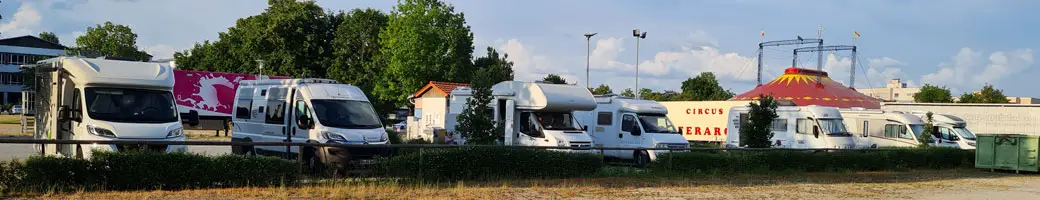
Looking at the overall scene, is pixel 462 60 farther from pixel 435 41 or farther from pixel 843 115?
pixel 843 115

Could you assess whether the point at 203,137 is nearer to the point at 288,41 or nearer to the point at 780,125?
the point at 288,41

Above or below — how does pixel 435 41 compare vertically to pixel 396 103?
above

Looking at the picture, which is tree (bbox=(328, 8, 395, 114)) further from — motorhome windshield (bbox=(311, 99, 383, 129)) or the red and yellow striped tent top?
motorhome windshield (bbox=(311, 99, 383, 129))

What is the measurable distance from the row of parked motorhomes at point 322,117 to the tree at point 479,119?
3.81 ft

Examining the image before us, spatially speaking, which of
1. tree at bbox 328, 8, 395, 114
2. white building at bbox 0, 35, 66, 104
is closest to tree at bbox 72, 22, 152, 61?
white building at bbox 0, 35, 66, 104

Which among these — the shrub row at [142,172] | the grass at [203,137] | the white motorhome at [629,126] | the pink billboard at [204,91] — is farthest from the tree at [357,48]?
the shrub row at [142,172]

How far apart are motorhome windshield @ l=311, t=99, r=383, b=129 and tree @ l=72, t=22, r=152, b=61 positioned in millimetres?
65287

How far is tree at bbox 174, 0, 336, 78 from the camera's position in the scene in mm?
52125

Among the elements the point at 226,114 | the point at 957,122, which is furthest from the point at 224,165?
the point at 226,114

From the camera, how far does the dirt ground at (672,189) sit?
38.7ft

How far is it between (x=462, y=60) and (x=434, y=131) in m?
25.4

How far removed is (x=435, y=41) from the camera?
46750mm

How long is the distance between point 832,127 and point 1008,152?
4.57m

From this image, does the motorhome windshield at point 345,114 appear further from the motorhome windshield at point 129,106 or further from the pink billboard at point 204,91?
the pink billboard at point 204,91
